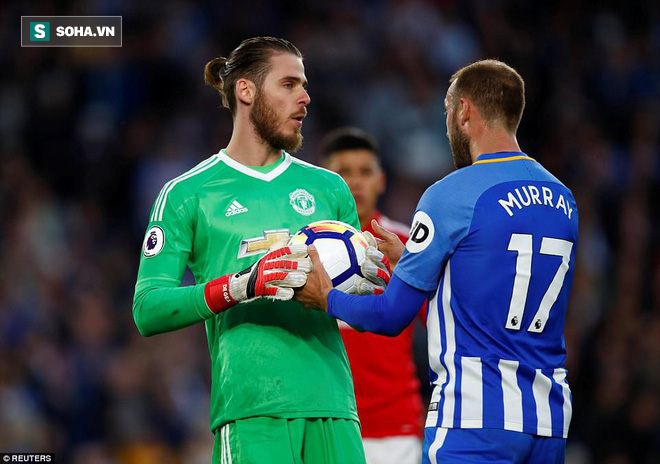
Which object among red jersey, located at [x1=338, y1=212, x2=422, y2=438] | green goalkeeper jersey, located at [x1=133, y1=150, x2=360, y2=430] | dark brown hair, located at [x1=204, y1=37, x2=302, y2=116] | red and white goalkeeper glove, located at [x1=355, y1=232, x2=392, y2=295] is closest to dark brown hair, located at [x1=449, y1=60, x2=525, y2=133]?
red and white goalkeeper glove, located at [x1=355, y1=232, x2=392, y2=295]

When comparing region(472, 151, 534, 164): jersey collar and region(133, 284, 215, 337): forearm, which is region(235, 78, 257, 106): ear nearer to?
region(133, 284, 215, 337): forearm

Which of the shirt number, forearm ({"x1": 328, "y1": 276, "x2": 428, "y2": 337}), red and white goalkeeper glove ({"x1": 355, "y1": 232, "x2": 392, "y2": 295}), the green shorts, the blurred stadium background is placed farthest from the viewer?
the blurred stadium background

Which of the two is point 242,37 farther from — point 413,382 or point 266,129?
point 266,129

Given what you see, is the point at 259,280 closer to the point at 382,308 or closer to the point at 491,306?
the point at 382,308

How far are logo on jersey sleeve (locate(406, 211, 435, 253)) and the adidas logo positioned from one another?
0.85 metres

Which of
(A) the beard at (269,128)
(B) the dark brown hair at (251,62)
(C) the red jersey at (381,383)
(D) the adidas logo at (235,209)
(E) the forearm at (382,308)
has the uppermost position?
(B) the dark brown hair at (251,62)

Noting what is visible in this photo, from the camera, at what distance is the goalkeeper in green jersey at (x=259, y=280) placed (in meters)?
4.38

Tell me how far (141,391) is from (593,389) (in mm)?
4498

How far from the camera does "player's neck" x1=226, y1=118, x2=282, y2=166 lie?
489 centimetres

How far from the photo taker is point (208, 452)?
973 centimetres

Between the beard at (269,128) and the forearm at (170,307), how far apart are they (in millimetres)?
867

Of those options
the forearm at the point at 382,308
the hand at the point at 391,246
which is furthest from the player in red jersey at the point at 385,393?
the forearm at the point at 382,308

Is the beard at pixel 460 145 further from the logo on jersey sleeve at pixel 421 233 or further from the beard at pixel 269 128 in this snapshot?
the beard at pixel 269 128

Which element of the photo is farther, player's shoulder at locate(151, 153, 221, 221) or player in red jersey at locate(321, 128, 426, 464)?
player in red jersey at locate(321, 128, 426, 464)
